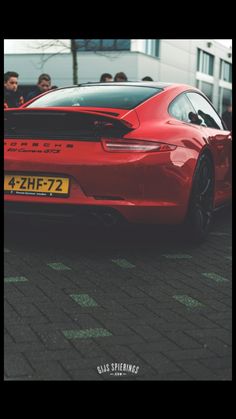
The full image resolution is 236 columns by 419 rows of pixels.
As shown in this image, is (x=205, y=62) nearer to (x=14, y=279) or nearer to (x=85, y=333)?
(x=14, y=279)

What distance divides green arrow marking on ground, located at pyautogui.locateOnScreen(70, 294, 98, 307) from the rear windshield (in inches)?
76.1

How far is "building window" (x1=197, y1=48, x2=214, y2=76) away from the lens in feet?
153

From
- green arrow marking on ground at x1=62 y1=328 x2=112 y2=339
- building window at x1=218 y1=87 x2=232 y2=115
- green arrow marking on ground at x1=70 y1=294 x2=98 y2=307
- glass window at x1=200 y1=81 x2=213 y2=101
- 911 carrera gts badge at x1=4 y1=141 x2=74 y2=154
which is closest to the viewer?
green arrow marking on ground at x1=62 y1=328 x2=112 y2=339

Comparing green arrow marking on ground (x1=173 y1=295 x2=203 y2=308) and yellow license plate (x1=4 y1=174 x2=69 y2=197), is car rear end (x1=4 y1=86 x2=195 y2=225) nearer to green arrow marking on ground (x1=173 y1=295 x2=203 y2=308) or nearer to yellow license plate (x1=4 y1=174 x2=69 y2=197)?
yellow license plate (x1=4 y1=174 x2=69 y2=197)

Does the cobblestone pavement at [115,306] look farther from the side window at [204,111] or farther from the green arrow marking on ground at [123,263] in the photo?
the side window at [204,111]

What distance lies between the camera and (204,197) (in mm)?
5734

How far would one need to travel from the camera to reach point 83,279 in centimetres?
437

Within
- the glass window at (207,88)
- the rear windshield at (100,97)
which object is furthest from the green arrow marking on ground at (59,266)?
the glass window at (207,88)

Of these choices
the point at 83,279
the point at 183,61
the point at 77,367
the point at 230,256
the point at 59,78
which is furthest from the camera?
the point at 183,61

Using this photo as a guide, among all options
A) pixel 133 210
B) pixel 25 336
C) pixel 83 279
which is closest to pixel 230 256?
pixel 133 210

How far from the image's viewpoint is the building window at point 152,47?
36562mm

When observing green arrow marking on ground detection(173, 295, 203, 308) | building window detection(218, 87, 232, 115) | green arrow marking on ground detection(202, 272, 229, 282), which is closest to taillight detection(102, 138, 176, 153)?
green arrow marking on ground detection(202, 272, 229, 282)
